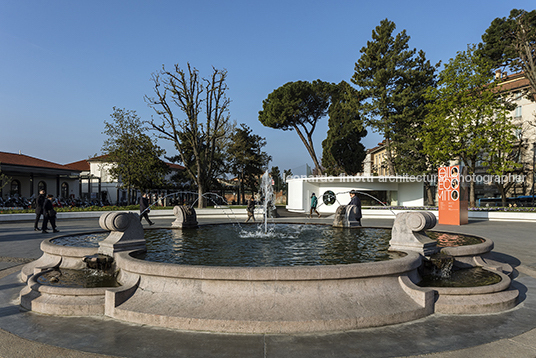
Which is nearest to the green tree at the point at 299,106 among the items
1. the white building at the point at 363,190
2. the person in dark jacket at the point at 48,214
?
the white building at the point at 363,190

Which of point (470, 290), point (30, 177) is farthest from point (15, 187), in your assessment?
point (470, 290)

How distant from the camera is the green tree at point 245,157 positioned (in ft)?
165

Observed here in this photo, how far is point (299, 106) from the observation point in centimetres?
4762

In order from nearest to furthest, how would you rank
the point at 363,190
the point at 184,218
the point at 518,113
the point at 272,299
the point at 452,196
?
the point at 272,299
the point at 184,218
the point at 452,196
the point at 363,190
the point at 518,113

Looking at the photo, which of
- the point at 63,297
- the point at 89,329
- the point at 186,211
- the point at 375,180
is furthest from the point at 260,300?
the point at 375,180

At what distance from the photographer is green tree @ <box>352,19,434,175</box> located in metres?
39.3

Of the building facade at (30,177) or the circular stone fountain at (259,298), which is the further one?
the building facade at (30,177)

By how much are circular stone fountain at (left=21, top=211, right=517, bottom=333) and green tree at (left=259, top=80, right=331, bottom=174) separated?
42.4 metres

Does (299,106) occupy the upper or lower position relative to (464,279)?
upper

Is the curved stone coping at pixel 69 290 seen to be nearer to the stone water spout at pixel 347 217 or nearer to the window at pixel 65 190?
the stone water spout at pixel 347 217

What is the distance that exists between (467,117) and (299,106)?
21.8m

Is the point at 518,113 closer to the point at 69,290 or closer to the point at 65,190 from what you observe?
the point at 69,290

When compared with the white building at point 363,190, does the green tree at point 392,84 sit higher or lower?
higher

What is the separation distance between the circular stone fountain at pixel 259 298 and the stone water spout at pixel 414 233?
5.23 feet
